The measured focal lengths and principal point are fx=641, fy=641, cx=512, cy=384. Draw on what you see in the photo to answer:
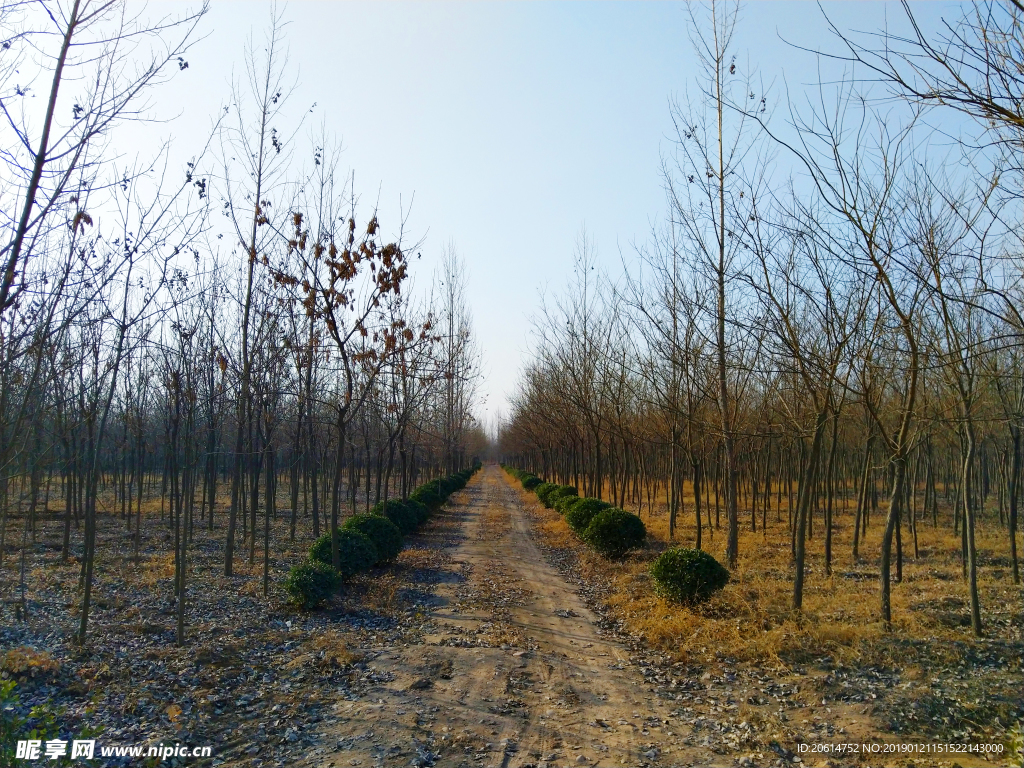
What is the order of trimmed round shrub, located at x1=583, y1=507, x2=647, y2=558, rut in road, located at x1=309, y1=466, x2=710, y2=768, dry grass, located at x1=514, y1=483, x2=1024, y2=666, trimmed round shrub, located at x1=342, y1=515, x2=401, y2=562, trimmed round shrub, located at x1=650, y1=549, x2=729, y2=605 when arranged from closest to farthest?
rut in road, located at x1=309, y1=466, x2=710, y2=768, dry grass, located at x1=514, y1=483, x2=1024, y2=666, trimmed round shrub, located at x1=650, y1=549, x2=729, y2=605, trimmed round shrub, located at x1=342, y1=515, x2=401, y2=562, trimmed round shrub, located at x1=583, y1=507, x2=647, y2=558

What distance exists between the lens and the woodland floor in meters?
4.60

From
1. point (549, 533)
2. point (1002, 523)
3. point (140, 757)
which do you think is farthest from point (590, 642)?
point (1002, 523)

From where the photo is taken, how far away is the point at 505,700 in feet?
18.2

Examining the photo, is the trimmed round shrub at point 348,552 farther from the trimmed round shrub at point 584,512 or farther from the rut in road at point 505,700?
the trimmed round shrub at point 584,512

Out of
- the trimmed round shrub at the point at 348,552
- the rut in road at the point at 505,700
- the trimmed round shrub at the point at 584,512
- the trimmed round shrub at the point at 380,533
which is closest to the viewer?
the rut in road at the point at 505,700

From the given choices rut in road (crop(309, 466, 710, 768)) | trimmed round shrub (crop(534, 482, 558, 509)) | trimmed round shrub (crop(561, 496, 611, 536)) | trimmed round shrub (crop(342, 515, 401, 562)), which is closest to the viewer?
rut in road (crop(309, 466, 710, 768))

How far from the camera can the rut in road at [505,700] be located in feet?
14.9

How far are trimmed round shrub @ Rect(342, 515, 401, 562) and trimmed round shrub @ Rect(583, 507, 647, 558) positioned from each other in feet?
12.9

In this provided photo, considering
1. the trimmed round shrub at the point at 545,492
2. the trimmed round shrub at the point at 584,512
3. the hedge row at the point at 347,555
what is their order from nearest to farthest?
the hedge row at the point at 347,555, the trimmed round shrub at the point at 584,512, the trimmed round shrub at the point at 545,492

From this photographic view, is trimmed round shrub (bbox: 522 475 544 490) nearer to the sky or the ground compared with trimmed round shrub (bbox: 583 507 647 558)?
nearer to the ground

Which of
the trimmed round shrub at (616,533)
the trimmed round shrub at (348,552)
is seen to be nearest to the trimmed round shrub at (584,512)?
the trimmed round shrub at (616,533)

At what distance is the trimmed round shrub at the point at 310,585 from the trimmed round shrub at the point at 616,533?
19.0 ft

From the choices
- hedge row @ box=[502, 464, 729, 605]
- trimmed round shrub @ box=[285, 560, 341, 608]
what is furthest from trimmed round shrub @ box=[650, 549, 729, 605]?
trimmed round shrub @ box=[285, 560, 341, 608]

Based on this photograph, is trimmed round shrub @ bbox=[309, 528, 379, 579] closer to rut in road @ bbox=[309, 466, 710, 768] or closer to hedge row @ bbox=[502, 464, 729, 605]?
rut in road @ bbox=[309, 466, 710, 768]
